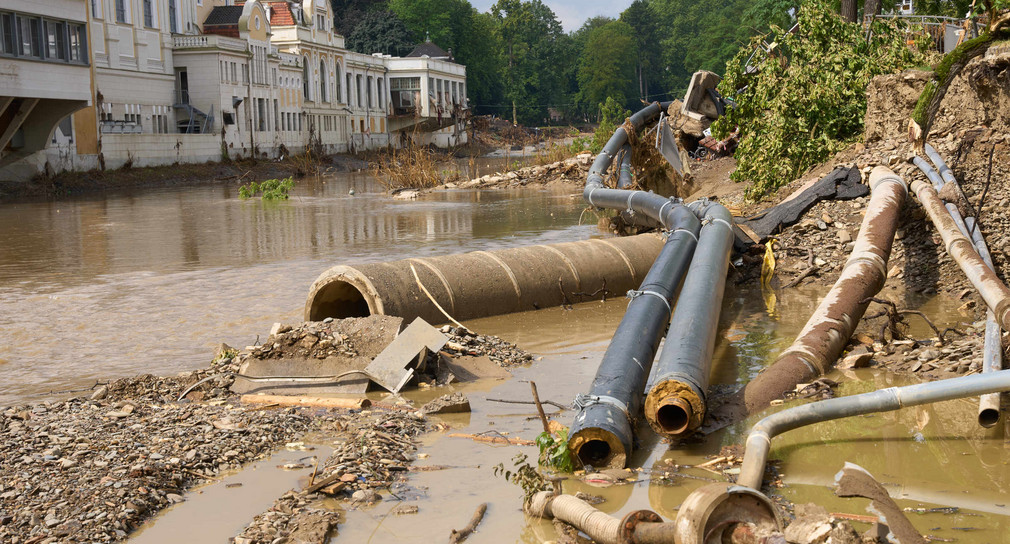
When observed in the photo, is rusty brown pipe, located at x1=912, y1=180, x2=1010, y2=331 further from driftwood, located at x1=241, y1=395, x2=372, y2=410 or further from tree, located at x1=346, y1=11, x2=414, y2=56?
tree, located at x1=346, y1=11, x2=414, y2=56

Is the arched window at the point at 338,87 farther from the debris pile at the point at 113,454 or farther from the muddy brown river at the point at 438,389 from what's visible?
the debris pile at the point at 113,454

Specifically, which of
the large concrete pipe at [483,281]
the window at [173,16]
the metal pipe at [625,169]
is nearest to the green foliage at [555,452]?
the large concrete pipe at [483,281]

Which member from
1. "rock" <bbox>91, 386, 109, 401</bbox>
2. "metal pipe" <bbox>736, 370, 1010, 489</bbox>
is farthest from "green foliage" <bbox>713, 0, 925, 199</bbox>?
"rock" <bbox>91, 386, 109, 401</bbox>

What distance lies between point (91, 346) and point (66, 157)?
30.4 meters

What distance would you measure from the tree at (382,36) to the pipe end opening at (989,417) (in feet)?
280

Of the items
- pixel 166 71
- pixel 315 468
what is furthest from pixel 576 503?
pixel 166 71

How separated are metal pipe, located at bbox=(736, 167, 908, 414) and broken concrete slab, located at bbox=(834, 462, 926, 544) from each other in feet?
6.56

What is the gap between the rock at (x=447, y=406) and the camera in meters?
7.27

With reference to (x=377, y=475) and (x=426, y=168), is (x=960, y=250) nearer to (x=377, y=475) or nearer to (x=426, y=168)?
(x=377, y=475)

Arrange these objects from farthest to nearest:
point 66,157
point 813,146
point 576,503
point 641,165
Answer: point 66,157 → point 641,165 → point 813,146 → point 576,503

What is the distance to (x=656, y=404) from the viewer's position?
618 centimetres

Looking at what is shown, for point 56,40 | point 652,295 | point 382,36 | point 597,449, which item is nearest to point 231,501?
point 597,449

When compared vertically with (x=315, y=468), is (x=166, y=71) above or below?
above

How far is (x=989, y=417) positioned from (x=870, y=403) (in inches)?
37.8
